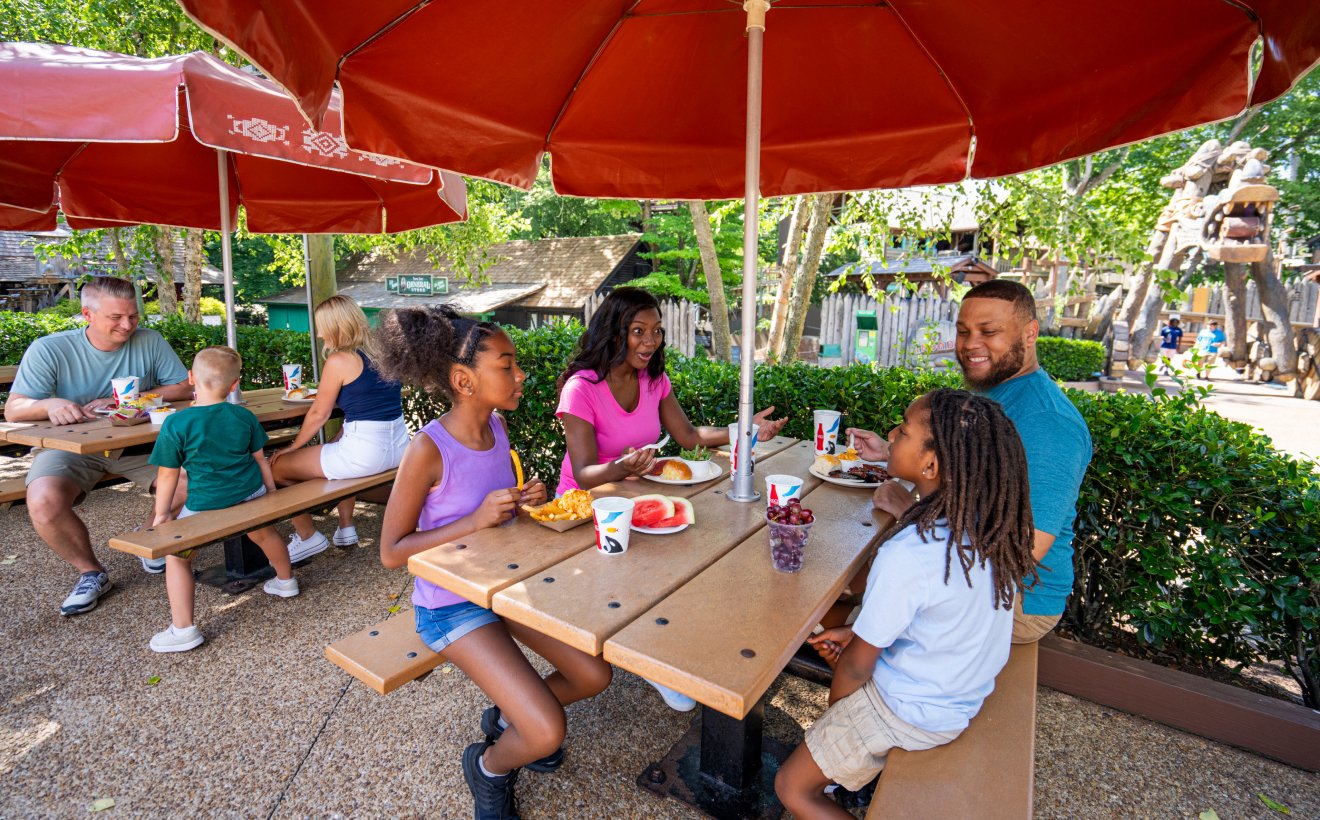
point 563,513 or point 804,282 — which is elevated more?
point 804,282

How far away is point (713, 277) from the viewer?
7734mm

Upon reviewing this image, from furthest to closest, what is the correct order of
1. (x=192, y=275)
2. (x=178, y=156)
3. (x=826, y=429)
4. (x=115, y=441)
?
(x=192, y=275) < (x=178, y=156) < (x=115, y=441) < (x=826, y=429)

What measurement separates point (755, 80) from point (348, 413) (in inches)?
123

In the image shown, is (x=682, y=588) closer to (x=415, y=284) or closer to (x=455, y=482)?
(x=455, y=482)

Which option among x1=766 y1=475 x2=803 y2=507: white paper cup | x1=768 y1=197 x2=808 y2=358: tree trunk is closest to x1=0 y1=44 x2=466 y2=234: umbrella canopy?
x1=766 y1=475 x2=803 y2=507: white paper cup

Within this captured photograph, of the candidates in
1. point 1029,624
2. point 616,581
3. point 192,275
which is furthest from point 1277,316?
point 192,275

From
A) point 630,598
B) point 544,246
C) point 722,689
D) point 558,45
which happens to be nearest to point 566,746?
point 630,598

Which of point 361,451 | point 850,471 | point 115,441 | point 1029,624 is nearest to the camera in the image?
point 1029,624

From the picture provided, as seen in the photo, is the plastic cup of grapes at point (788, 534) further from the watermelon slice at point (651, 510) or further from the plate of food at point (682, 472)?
the plate of food at point (682, 472)

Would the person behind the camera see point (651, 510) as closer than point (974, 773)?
No

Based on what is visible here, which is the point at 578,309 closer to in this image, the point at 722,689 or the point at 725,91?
the point at 725,91

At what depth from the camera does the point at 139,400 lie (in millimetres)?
4105

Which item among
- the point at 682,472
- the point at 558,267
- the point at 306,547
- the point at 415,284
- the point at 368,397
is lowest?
the point at 306,547

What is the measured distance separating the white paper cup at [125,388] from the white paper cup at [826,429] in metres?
4.19
